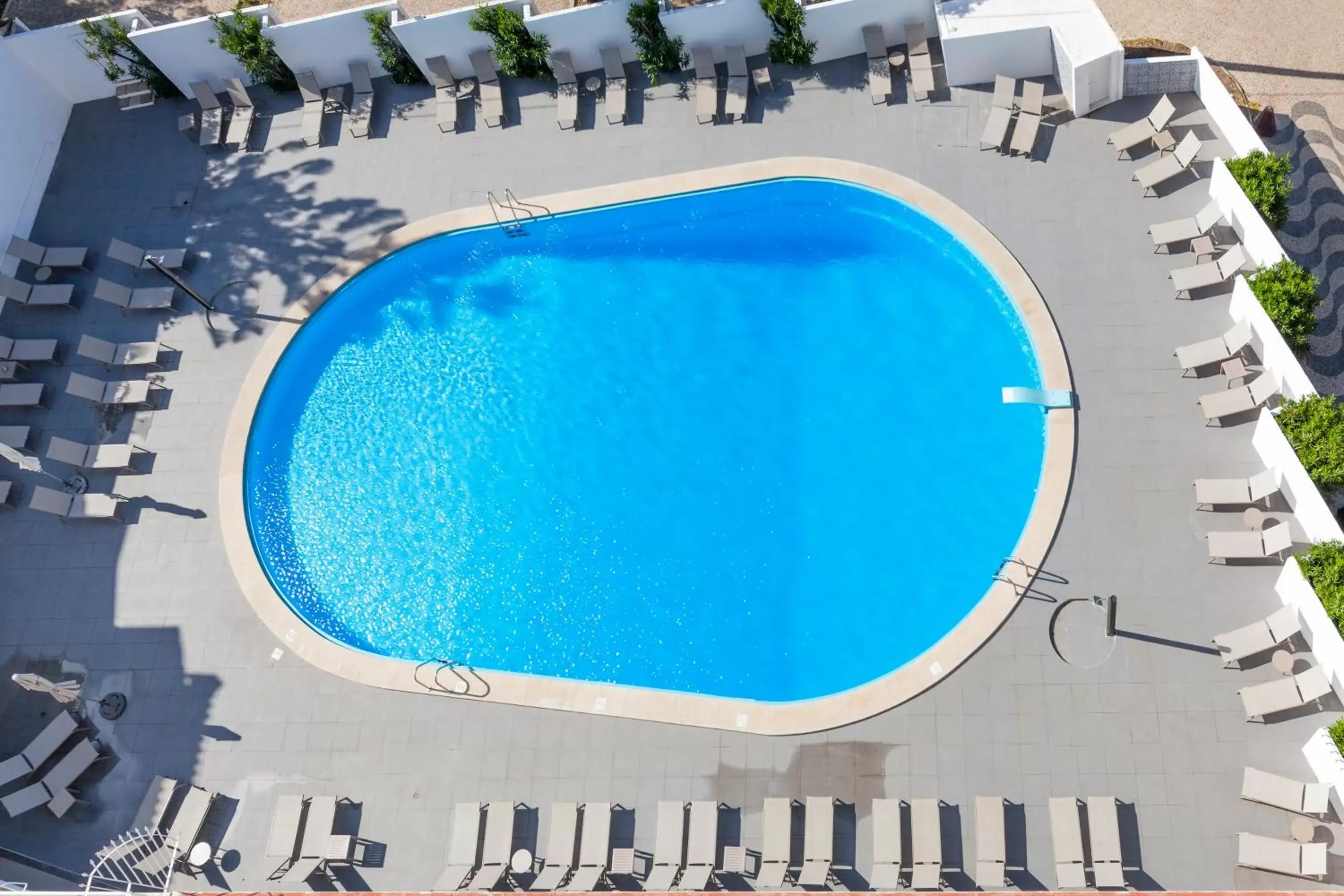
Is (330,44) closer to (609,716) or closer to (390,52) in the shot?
(390,52)

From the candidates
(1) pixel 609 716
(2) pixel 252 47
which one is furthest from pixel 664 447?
(2) pixel 252 47

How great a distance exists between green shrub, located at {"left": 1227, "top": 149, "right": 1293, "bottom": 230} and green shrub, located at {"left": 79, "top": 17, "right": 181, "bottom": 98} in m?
21.1

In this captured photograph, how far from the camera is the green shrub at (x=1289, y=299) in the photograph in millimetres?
17062

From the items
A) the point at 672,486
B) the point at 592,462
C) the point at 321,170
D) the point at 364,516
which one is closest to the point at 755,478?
the point at 672,486

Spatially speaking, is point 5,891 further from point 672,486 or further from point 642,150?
point 642,150

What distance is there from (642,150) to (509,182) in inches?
108

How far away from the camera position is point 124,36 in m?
21.9

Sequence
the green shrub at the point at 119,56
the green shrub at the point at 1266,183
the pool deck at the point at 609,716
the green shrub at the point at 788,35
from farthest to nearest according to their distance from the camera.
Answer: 1. the green shrub at the point at 119,56
2. the green shrub at the point at 788,35
3. the green shrub at the point at 1266,183
4. the pool deck at the point at 609,716

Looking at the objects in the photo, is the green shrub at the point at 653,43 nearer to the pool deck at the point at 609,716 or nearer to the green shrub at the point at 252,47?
the pool deck at the point at 609,716

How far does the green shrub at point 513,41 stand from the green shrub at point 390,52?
165 centimetres

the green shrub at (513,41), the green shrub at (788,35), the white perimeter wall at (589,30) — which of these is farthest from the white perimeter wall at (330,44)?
the green shrub at (788,35)

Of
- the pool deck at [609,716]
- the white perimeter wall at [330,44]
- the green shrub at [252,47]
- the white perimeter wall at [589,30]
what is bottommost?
the pool deck at [609,716]

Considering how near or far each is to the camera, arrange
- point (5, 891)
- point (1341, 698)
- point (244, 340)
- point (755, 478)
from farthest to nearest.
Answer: point (244, 340)
point (755, 478)
point (1341, 698)
point (5, 891)

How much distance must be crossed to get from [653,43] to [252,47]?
804cm
